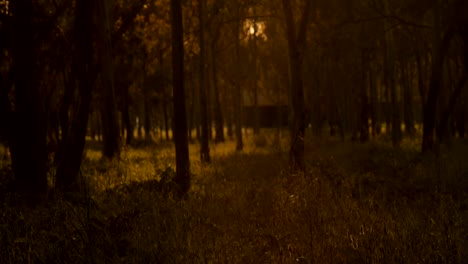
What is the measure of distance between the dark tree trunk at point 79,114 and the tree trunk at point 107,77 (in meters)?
5.31

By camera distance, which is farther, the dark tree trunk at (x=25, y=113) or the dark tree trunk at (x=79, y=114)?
the dark tree trunk at (x=79, y=114)

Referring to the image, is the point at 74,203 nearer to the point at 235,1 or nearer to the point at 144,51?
the point at 235,1

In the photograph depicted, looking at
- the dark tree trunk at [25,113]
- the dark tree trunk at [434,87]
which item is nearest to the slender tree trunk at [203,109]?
the dark tree trunk at [434,87]

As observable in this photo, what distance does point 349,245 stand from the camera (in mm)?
5473

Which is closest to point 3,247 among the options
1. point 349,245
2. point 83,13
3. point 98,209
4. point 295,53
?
point 98,209

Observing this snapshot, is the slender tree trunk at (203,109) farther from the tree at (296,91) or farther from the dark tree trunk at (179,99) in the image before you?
the dark tree trunk at (179,99)

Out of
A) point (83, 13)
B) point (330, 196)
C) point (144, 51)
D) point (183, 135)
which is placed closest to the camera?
point (330, 196)

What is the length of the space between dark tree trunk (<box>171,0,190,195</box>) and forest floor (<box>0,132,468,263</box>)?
1.27ft

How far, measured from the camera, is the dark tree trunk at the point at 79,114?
28.6 ft

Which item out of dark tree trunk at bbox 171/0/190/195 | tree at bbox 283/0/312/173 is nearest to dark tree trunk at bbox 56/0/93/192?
dark tree trunk at bbox 171/0/190/195

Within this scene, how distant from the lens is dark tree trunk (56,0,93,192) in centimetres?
873

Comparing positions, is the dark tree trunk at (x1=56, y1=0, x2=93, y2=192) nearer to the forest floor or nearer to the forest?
the forest

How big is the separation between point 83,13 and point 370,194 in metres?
6.75

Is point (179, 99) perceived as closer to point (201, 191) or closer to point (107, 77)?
point (201, 191)
